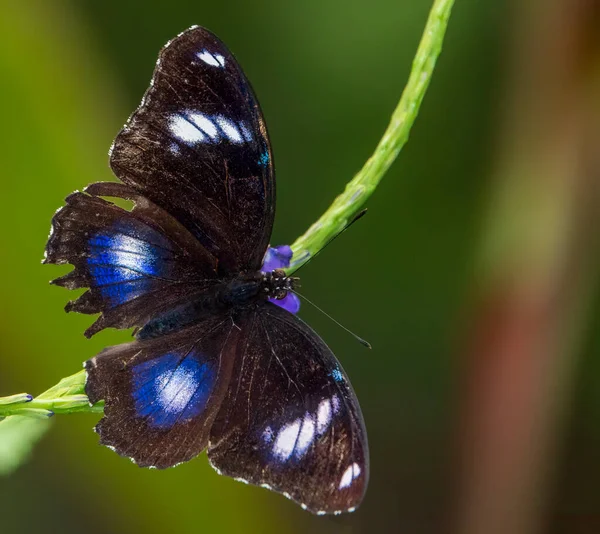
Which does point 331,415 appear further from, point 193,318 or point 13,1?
point 13,1

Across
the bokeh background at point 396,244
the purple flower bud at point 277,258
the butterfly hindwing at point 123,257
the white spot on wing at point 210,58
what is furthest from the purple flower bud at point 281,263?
the bokeh background at point 396,244

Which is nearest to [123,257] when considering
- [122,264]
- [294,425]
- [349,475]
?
[122,264]

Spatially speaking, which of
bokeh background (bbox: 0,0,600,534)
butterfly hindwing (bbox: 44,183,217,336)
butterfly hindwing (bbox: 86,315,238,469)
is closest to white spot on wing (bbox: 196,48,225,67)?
butterfly hindwing (bbox: 44,183,217,336)

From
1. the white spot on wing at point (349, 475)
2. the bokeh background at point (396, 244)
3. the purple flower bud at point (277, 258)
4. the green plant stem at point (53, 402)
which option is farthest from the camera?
the bokeh background at point (396, 244)

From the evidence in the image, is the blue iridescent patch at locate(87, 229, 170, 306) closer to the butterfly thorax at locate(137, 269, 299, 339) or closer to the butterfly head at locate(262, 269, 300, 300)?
the butterfly thorax at locate(137, 269, 299, 339)

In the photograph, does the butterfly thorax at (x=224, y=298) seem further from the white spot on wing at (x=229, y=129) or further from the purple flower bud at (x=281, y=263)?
the white spot on wing at (x=229, y=129)

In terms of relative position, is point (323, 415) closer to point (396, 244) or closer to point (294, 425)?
point (294, 425)
